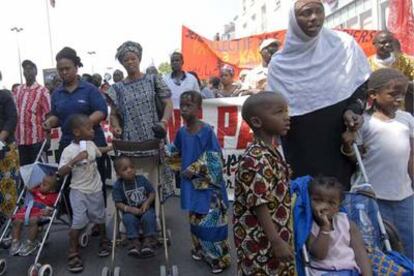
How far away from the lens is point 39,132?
626 cm

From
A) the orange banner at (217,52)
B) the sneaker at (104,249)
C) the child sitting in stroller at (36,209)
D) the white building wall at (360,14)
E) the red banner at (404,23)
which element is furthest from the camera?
the white building wall at (360,14)

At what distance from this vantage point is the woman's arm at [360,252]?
2551 millimetres

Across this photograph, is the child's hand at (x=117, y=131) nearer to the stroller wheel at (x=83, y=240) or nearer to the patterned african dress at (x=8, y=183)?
the stroller wheel at (x=83, y=240)

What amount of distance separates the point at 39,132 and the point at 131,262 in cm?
246

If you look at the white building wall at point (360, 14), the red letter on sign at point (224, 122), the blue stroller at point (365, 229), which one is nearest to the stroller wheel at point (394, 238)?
the blue stroller at point (365, 229)

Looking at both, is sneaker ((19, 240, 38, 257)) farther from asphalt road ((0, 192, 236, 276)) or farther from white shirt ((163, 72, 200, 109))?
white shirt ((163, 72, 200, 109))

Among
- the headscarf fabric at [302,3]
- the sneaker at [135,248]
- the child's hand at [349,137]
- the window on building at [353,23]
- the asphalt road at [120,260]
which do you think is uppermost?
the window on building at [353,23]

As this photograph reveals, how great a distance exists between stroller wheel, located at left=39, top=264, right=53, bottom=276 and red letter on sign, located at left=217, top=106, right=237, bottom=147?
10.2 ft

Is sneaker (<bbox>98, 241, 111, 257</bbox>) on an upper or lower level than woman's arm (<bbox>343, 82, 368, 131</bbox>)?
lower

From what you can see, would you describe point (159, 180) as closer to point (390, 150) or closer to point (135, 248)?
point (135, 248)

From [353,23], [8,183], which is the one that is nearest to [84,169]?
[8,183]

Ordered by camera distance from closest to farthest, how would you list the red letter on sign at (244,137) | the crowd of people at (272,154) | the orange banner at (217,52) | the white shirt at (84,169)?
the crowd of people at (272,154)
the white shirt at (84,169)
the red letter on sign at (244,137)
the orange banner at (217,52)

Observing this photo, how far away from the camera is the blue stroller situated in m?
2.56

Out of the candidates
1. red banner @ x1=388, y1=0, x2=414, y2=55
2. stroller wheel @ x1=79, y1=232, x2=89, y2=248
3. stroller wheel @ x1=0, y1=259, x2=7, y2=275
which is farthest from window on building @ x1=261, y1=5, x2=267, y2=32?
stroller wheel @ x1=0, y1=259, x2=7, y2=275
